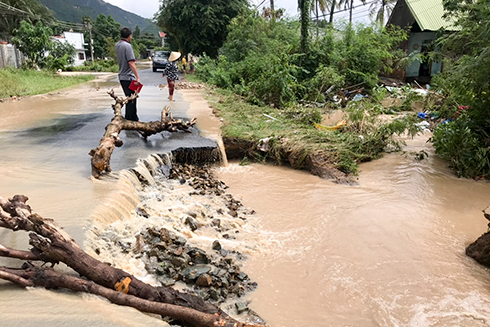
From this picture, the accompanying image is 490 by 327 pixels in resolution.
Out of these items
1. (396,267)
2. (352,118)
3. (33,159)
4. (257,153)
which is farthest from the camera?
(352,118)

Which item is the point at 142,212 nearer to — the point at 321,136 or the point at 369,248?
the point at 369,248

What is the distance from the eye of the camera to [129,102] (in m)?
7.25

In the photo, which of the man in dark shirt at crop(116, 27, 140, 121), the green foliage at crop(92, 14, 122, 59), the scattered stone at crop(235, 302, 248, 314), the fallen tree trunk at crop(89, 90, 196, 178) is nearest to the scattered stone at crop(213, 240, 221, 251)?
the scattered stone at crop(235, 302, 248, 314)

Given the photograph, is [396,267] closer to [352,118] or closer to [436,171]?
[436,171]

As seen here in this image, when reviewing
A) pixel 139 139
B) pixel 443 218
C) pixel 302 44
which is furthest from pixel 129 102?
pixel 302 44

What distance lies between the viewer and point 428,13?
744 inches

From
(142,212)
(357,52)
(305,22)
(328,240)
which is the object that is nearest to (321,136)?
(328,240)

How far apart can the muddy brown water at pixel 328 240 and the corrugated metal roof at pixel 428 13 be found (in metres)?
14.3

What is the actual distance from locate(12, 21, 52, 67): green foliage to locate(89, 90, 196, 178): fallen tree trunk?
2146 centimetres

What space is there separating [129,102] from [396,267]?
585 cm

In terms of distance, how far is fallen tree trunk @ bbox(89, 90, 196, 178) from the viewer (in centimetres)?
488

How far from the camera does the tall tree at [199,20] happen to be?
24987mm

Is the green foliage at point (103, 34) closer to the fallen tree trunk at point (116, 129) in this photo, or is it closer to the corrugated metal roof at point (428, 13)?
the corrugated metal roof at point (428, 13)

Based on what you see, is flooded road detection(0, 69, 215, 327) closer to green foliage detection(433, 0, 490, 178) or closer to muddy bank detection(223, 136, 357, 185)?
muddy bank detection(223, 136, 357, 185)
